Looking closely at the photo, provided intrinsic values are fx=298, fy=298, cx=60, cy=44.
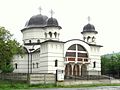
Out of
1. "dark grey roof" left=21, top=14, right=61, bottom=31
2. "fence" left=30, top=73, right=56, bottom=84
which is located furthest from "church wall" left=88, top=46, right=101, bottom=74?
"fence" left=30, top=73, right=56, bottom=84

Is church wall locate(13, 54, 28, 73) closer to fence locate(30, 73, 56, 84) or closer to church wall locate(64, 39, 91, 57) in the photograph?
church wall locate(64, 39, 91, 57)

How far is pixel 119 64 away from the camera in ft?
213

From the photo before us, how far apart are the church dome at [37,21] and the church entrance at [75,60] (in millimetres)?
9612

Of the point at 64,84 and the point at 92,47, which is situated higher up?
the point at 92,47

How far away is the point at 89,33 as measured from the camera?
57.1 meters

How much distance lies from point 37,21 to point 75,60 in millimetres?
12785

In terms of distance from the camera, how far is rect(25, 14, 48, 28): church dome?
58.8 m

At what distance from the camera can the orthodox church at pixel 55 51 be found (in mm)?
49844

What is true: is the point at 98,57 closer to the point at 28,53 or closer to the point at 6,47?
the point at 28,53

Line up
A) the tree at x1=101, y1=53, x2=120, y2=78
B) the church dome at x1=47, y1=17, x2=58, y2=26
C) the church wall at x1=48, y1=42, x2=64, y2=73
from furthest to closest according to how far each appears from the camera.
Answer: the tree at x1=101, y1=53, x2=120, y2=78 < the church dome at x1=47, y1=17, x2=58, y2=26 < the church wall at x1=48, y1=42, x2=64, y2=73

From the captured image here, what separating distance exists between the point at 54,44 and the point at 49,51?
5.25 feet

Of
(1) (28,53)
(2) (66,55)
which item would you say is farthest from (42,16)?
(2) (66,55)

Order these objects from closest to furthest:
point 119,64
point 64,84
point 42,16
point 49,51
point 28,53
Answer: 1. point 64,84
2. point 49,51
3. point 28,53
4. point 42,16
5. point 119,64

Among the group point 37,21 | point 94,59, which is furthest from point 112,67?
point 37,21
